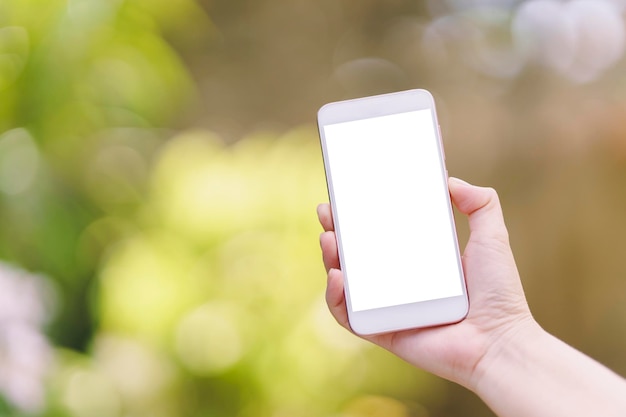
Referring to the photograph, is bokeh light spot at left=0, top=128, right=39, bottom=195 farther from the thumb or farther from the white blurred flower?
the thumb

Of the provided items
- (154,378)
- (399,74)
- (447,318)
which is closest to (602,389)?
(447,318)

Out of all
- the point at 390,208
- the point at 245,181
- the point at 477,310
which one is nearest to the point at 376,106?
the point at 390,208

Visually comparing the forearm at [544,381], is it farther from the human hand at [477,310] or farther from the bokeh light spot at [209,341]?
the bokeh light spot at [209,341]

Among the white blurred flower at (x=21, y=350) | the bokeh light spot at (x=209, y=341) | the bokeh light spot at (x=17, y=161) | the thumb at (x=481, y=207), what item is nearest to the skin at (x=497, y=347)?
the thumb at (x=481, y=207)

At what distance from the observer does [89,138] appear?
1300mm

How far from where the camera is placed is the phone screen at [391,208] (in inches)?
26.9

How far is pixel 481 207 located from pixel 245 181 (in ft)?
2.26

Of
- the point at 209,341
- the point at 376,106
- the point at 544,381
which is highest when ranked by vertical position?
the point at 376,106

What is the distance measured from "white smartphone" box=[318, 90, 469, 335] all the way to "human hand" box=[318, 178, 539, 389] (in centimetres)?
2

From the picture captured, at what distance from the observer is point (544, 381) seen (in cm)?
59

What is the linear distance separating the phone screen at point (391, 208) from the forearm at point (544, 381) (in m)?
0.10

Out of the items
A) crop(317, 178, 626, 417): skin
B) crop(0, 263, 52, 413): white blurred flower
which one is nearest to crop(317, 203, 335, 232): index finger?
crop(317, 178, 626, 417): skin

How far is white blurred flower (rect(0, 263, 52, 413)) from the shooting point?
1.06 m

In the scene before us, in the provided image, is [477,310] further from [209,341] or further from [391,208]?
[209,341]
